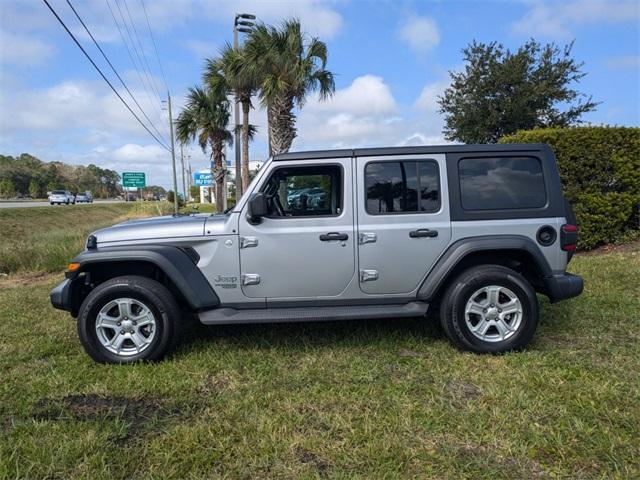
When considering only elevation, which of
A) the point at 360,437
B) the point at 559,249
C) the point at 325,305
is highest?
the point at 559,249

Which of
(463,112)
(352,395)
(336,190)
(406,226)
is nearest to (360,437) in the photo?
(352,395)

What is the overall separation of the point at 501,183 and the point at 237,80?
15.1 m

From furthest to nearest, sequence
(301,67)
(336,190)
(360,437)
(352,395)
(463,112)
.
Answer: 1. (463,112)
2. (301,67)
3. (336,190)
4. (352,395)
5. (360,437)

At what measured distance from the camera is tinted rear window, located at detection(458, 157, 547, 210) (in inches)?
160

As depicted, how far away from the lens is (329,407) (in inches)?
124

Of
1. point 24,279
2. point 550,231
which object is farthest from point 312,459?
point 24,279

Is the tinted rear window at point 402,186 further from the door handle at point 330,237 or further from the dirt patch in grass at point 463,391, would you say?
the dirt patch in grass at point 463,391

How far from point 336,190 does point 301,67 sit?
12.5 metres

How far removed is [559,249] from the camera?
4.03 m

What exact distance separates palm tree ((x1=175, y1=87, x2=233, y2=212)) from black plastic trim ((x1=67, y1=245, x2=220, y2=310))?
71.5 feet

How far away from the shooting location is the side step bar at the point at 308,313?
3.89 m

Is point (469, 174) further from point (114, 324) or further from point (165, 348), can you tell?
point (114, 324)

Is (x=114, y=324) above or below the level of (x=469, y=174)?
below

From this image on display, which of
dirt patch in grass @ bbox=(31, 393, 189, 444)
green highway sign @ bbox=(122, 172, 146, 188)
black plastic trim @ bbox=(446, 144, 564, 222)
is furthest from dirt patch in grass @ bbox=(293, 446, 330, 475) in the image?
green highway sign @ bbox=(122, 172, 146, 188)
